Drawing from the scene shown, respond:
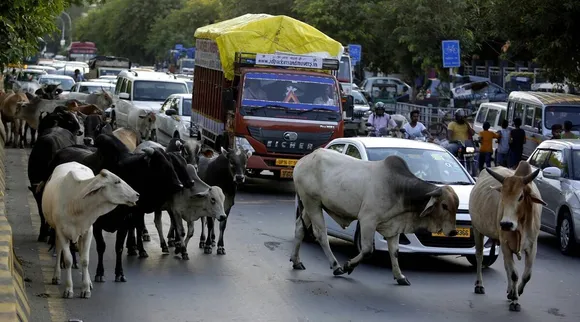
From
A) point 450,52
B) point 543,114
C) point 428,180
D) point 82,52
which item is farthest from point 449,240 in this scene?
point 82,52

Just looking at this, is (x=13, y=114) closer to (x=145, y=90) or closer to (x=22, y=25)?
(x=145, y=90)

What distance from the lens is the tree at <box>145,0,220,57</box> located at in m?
73.0

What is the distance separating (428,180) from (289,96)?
25.6 feet

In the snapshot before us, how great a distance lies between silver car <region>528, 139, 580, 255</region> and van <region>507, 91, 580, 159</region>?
793cm

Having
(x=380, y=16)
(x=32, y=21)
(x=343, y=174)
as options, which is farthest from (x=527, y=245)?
(x=380, y=16)

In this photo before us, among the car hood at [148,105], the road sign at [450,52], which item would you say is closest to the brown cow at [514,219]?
the car hood at [148,105]

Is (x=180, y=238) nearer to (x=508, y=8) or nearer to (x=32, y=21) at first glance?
(x=32, y=21)

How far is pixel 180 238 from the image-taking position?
1488cm

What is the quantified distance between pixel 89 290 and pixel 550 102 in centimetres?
1740

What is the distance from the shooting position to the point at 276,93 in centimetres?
2291

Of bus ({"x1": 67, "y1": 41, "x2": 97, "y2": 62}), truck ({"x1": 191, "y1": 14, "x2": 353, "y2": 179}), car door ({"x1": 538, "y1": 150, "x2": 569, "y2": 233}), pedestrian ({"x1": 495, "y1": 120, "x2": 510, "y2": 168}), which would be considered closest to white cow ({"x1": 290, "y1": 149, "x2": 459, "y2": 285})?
car door ({"x1": 538, "y1": 150, "x2": 569, "y2": 233})

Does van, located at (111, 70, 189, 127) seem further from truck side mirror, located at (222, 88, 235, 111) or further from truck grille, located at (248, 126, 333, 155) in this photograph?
truck grille, located at (248, 126, 333, 155)

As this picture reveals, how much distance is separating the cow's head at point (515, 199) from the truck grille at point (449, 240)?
190cm

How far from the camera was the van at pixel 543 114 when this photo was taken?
26.8 metres
